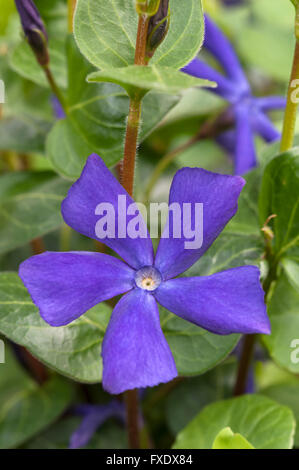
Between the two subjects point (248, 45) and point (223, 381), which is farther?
point (248, 45)

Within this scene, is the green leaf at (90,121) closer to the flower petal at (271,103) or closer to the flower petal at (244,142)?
A: the flower petal at (244,142)

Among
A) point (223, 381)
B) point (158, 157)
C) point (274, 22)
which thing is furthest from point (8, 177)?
point (274, 22)

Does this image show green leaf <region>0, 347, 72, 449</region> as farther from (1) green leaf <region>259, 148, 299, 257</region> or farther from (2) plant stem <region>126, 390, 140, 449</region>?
(1) green leaf <region>259, 148, 299, 257</region>

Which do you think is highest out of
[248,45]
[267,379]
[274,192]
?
[248,45]

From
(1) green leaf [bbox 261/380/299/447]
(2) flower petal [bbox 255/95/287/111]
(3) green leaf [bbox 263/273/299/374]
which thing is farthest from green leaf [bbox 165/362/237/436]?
(2) flower petal [bbox 255/95/287/111]

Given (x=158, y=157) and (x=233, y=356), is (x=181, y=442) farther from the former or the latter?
(x=158, y=157)

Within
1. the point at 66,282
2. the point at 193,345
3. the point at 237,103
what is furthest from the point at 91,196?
the point at 237,103
